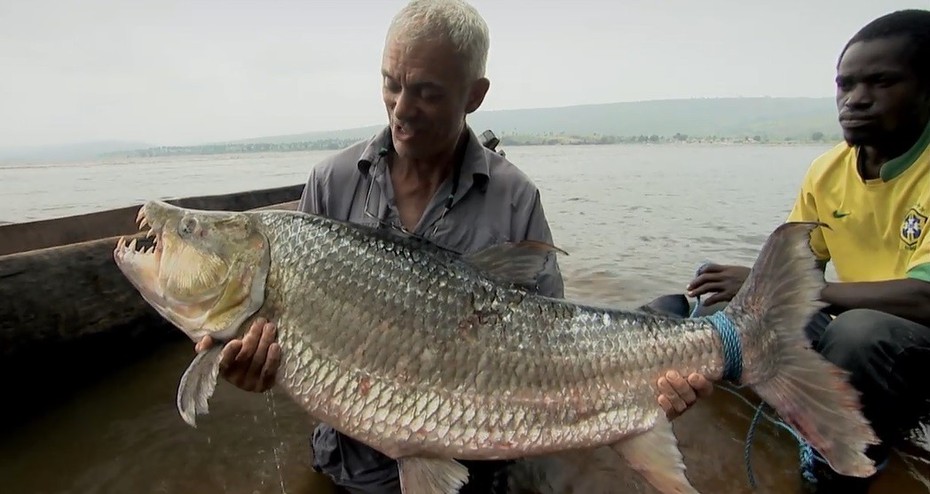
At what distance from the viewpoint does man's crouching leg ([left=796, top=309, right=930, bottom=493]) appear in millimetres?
2859

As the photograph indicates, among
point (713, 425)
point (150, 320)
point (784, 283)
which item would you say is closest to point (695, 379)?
point (784, 283)

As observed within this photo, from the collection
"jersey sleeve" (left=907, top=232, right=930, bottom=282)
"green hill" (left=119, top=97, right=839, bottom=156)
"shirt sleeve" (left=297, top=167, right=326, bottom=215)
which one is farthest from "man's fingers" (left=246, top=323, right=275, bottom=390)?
"green hill" (left=119, top=97, right=839, bottom=156)

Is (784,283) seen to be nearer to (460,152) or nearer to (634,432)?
(634,432)

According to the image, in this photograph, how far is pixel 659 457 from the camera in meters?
2.32

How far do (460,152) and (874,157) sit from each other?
2.47 meters

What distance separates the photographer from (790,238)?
2338mm

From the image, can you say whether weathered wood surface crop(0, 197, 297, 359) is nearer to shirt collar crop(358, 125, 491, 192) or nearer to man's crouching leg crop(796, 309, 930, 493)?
shirt collar crop(358, 125, 491, 192)

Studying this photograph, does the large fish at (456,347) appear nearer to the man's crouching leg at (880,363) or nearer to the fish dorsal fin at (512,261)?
the fish dorsal fin at (512,261)

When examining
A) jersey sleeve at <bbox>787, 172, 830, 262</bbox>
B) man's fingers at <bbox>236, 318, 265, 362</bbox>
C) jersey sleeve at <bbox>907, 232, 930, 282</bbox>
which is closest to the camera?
man's fingers at <bbox>236, 318, 265, 362</bbox>

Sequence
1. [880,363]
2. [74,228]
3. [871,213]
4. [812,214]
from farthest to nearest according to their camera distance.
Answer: [74,228] → [812,214] → [871,213] → [880,363]

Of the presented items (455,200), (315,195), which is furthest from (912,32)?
(315,195)

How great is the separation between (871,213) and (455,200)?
249 centimetres

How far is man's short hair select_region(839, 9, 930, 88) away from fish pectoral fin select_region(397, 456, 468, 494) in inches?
126

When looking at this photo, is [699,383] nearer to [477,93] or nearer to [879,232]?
[477,93]
